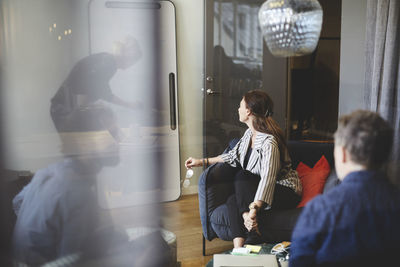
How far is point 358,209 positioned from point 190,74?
2.61 feet

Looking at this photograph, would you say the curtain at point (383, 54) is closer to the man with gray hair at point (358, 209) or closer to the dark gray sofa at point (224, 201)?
the dark gray sofa at point (224, 201)

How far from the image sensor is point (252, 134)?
139cm

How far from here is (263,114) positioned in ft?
4.55

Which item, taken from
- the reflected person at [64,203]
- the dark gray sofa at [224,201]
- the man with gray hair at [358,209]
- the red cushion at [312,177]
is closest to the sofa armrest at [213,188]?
the dark gray sofa at [224,201]

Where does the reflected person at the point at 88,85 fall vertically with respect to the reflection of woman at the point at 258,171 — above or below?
above

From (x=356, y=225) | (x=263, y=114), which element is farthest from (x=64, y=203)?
(x=356, y=225)

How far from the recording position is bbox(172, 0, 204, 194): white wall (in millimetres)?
1429

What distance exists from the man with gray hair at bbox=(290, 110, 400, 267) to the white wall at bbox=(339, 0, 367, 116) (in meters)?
0.43

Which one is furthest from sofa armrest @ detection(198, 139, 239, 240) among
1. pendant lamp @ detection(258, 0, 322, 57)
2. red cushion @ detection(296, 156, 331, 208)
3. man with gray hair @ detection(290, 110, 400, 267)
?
man with gray hair @ detection(290, 110, 400, 267)

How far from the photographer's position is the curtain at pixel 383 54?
4.50 ft

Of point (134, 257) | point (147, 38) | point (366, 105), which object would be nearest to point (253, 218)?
point (134, 257)

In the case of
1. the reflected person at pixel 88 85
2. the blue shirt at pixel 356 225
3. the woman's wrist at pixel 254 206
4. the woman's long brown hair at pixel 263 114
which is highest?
the reflected person at pixel 88 85

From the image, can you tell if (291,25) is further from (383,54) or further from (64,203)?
(64,203)

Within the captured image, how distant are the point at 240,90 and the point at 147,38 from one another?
0.39 m
